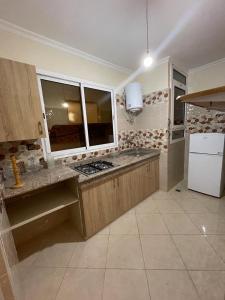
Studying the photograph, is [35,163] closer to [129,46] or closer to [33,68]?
[33,68]

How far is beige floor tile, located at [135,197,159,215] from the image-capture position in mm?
2194

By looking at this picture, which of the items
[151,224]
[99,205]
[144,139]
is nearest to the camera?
[99,205]

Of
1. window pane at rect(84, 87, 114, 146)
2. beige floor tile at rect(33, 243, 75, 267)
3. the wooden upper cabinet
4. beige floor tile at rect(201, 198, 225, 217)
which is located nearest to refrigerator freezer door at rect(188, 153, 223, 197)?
beige floor tile at rect(201, 198, 225, 217)

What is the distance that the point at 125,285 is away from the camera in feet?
3.94

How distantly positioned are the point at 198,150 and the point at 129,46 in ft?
6.64

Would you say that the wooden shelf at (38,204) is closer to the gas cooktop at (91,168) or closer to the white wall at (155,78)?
the gas cooktop at (91,168)

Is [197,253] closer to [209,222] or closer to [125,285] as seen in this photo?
[209,222]

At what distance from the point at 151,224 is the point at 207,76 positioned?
2886 millimetres

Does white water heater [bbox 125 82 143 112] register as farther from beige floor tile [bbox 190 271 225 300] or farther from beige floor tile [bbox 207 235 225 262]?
beige floor tile [bbox 190 271 225 300]

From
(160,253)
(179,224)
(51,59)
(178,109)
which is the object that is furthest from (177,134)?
(51,59)

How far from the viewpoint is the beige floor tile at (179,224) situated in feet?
5.70

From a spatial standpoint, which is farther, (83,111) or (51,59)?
(83,111)

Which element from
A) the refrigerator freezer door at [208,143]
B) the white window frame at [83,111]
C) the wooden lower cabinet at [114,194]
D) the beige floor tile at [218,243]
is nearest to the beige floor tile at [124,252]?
the wooden lower cabinet at [114,194]

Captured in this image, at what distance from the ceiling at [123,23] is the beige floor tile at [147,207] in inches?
96.4
